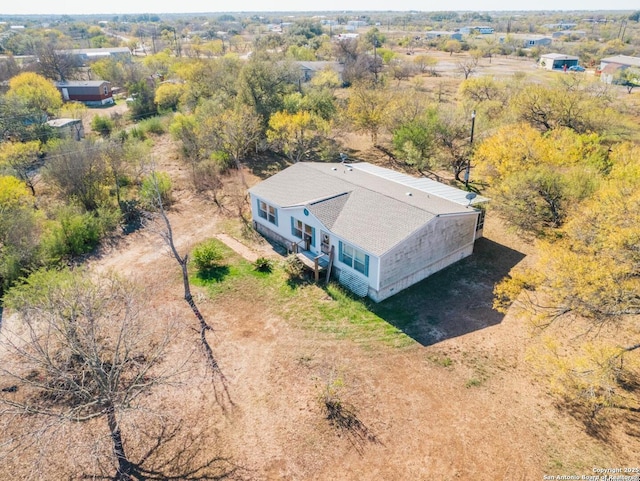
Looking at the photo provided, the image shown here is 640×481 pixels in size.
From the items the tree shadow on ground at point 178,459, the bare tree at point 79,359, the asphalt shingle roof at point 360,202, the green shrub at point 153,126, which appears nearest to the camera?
the bare tree at point 79,359

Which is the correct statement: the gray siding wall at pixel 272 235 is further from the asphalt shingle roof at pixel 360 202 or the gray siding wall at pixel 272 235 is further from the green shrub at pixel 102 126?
the green shrub at pixel 102 126

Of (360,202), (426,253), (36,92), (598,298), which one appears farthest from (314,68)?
(598,298)

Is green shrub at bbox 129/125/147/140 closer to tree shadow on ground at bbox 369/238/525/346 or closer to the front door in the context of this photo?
the front door

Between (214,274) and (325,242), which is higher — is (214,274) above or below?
below

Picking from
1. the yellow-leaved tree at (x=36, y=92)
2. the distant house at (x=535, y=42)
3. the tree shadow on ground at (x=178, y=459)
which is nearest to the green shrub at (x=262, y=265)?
the tree shadow on ground at (x=178, y=459)

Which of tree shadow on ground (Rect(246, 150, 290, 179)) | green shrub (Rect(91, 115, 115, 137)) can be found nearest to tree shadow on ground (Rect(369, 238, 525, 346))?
tree shadow on ground (Rect(246, 150, 290, 179))

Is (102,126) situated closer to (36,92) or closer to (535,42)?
(36,92)
